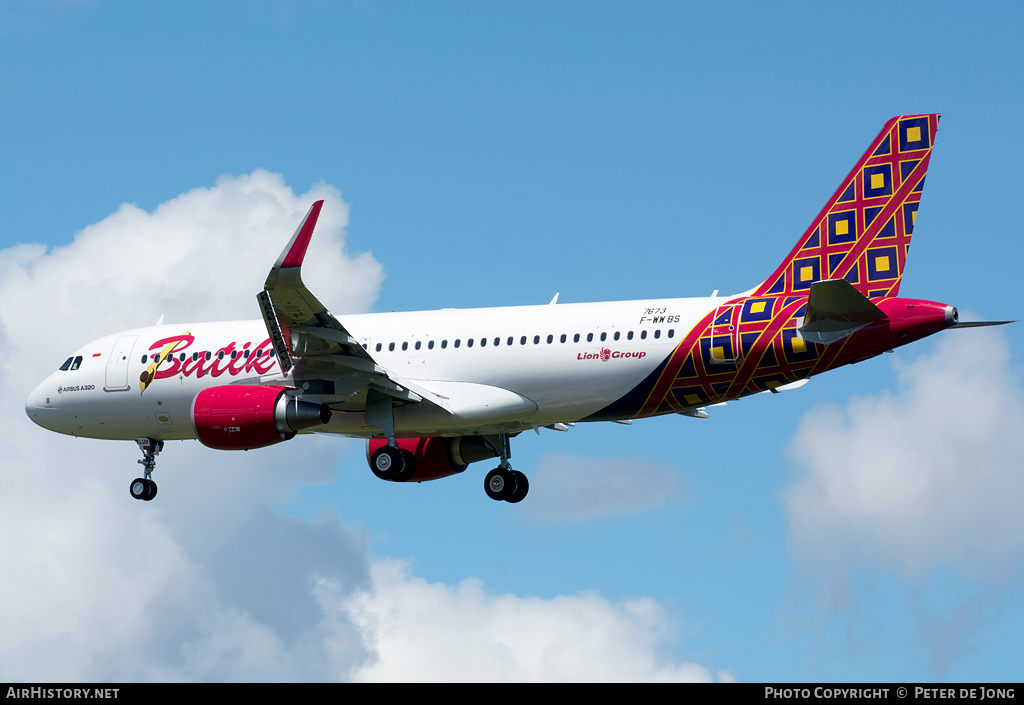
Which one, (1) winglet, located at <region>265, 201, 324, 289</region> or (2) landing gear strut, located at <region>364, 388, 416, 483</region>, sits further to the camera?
(2) landing gear strut, located at <region>364, 388, 416, 483</region>

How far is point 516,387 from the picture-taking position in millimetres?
29219

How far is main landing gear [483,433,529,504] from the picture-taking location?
3231cm

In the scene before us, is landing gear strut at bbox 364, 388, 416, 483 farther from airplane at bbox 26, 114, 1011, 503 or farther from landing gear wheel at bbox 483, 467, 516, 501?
landing gear wheel at bbox 483, 467, 516, 501

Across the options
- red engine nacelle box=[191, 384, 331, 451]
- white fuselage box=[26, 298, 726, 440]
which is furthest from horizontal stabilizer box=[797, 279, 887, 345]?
red engine nacelle box=[191, 384, 331, 451]

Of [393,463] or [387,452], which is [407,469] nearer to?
[393,463]

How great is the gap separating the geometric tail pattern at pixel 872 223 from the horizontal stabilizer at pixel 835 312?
43.3 inches

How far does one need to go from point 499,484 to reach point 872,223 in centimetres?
1106

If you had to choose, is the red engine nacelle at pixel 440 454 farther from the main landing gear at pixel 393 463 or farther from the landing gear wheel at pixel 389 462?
the landing gear wheel at pixel 389 462

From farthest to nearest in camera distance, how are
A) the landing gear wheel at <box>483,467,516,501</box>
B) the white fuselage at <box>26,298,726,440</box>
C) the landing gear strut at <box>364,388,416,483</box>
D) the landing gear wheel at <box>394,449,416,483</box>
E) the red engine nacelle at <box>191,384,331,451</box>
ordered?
the landing gear wheel at <box>483,467,516,501</box> < the landing gear wheel at <box>394,449,416,483</box> < the landing gear strut at <box>364,388,416,483</box> < the red engine nacelle at <box>191,384,331,451</box> < the white fuselage at <box>26,298,726,440</box>

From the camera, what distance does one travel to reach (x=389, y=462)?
101 ft

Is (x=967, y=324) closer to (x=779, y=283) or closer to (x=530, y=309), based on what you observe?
(x=779, y=283)

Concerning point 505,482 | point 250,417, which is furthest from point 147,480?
point 505,482
